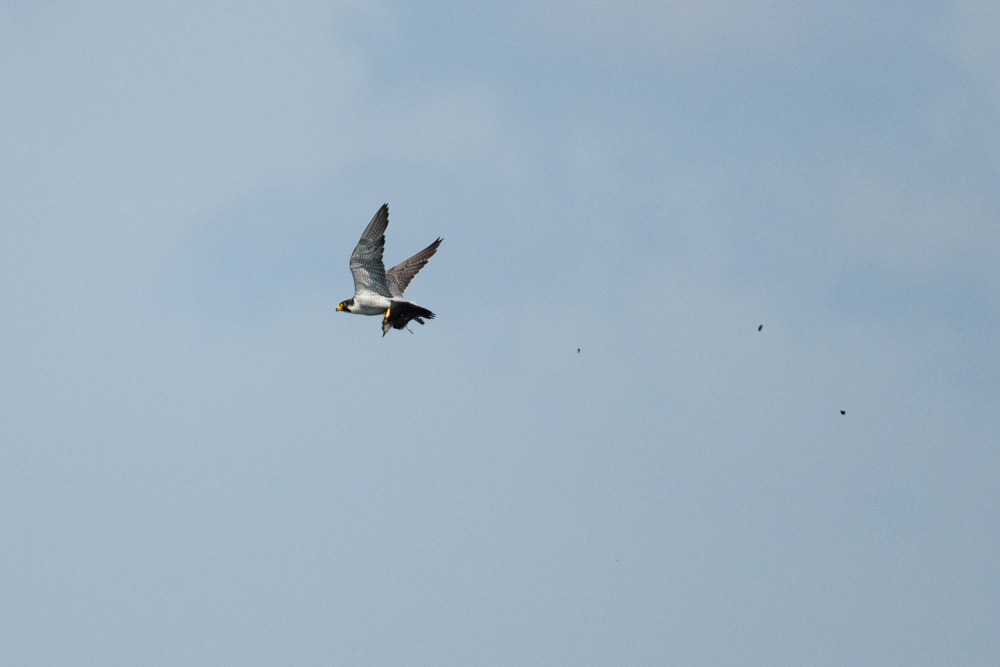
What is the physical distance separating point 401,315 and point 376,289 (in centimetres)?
265

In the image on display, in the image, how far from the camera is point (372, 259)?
77.8 meters

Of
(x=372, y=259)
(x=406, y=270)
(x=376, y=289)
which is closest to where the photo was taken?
(x=372, y=259)

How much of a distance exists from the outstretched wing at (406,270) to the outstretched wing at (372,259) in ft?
8.64

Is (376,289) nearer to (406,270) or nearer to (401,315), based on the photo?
(401,315)

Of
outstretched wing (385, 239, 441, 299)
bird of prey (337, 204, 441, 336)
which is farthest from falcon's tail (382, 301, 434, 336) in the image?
outstretched wing (385, 239, 441, 299)

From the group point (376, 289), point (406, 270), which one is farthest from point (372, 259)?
point (406, 270)

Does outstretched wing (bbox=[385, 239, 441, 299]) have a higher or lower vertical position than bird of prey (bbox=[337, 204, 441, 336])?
higher

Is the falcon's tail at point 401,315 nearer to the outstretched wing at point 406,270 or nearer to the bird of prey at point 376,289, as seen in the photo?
the bird of prey at point 376,289

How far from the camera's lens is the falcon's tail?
77519 millimetres

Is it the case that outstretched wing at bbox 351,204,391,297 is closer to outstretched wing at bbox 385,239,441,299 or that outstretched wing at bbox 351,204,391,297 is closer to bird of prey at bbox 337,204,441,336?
bird of prey at bbox 337,204,441,336

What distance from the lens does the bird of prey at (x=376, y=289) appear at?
76938mm

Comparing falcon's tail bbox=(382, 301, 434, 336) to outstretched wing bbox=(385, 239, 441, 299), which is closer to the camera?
falcon's tail bbox=(382, 301, 434, 336)

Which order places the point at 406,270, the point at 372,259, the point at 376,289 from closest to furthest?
1. the point at 372,259
2. the point at 376,289
3. the point at 406,270

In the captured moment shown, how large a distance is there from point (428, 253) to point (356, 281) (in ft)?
30.9
